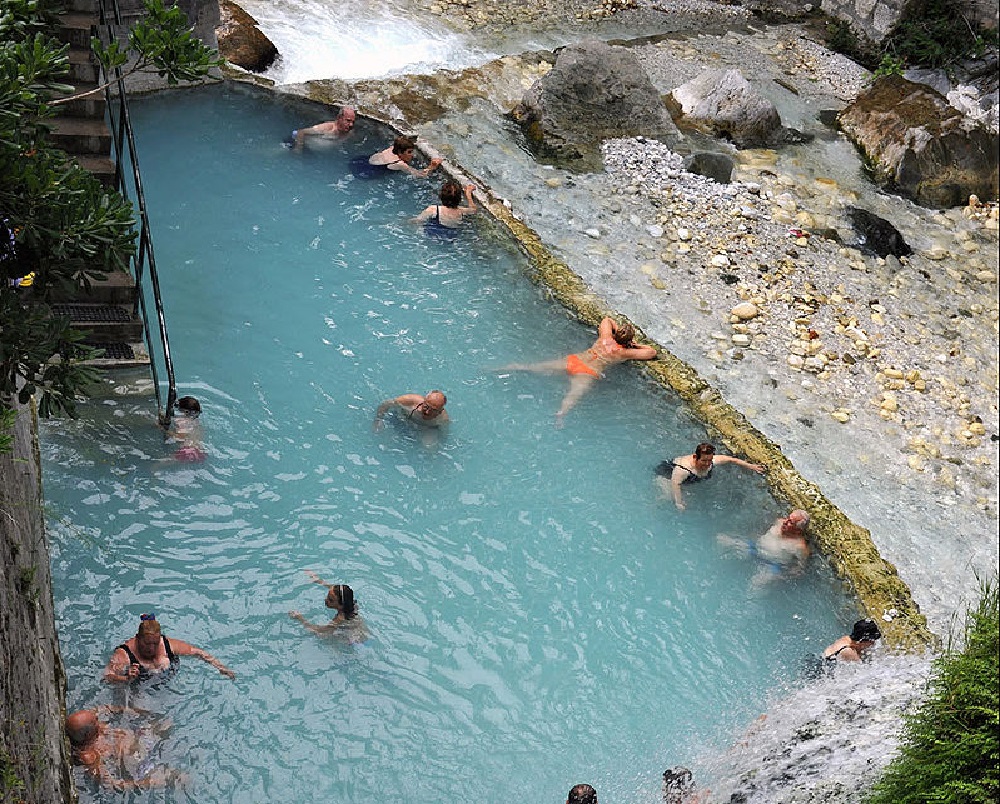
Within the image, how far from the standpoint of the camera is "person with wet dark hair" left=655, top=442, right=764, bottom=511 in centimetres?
887

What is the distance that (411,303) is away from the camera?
404 inches

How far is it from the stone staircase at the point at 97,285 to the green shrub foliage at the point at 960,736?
5.64 meters

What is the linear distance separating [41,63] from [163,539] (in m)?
3.98

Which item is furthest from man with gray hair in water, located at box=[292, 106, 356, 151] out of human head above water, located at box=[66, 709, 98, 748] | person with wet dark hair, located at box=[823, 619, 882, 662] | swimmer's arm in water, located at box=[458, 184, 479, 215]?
person with wet dark hair, located at box=[823, 619, 882, 662]

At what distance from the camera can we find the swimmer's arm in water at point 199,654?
278 inches

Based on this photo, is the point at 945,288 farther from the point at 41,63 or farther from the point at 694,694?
the point at 41,63

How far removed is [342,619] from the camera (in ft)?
24.3

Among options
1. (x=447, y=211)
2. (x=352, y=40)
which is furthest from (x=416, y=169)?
(x=352, y=40)

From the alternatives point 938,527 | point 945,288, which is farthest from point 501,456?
point 945,288

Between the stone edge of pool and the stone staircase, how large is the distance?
13.1ft

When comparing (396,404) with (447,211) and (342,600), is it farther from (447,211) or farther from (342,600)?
(447,211)

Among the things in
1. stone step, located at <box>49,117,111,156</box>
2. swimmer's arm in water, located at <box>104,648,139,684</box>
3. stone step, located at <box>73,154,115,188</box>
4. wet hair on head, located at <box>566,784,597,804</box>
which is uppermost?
stone step, located at <box>49,117,111,156</box>

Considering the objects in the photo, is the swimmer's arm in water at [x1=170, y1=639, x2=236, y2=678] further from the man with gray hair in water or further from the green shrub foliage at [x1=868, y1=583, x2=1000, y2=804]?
the man with gray hair in water

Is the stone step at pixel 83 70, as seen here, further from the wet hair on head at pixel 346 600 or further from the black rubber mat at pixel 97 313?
the wet hair on head at pixel 346 600
